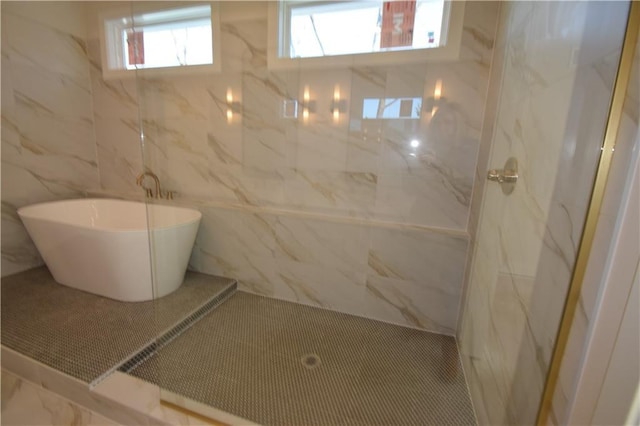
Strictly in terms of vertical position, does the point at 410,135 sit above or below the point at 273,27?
below

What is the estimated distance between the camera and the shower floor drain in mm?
1618

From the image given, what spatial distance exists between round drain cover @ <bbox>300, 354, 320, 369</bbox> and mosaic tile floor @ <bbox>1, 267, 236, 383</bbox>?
0.89 metres

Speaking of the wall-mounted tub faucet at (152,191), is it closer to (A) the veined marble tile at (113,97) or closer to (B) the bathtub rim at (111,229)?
(B) the bathtub rim at (111,229)

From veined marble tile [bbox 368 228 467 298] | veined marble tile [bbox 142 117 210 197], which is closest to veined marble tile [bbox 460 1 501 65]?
veined marble tile [bbox 368 228 467 298]

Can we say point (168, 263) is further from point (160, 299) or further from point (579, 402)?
point (579, 402)

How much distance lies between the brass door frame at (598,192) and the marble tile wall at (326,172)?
126 cm

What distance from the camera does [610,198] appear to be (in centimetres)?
58

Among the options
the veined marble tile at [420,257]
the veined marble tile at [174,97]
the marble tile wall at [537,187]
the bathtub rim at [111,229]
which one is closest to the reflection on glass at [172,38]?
the veined marble tile at [174,97]

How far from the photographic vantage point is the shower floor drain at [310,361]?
1.62m

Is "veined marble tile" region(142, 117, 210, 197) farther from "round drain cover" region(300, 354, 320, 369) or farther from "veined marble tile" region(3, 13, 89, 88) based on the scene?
"round drain cover" region(300, 354, 320, 369)

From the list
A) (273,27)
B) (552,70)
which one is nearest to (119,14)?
(273,27)

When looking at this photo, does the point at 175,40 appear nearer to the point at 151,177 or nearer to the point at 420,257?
the point at 151,177

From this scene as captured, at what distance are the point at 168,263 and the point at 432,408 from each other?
6.48 feet

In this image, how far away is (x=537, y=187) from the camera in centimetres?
92
